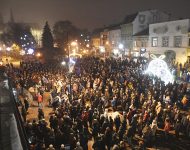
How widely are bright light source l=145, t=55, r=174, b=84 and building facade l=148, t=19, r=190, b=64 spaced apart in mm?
11258

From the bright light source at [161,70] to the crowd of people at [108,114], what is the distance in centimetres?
136

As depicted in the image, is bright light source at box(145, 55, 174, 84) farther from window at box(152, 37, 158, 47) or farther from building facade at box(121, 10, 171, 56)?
building facade at box(121, 10, 171, 56)

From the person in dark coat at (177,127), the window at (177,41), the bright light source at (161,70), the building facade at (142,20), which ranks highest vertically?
the building facade at (142,20)

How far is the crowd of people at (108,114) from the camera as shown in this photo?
42.8ft

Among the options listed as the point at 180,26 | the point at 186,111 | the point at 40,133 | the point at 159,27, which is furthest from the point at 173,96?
the point at 159,27

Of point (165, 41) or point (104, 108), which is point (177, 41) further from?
point (104, 108)

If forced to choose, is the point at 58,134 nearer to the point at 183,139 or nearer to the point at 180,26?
the point at 183,139

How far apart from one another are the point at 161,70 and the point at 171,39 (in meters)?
16.2

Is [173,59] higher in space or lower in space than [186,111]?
higher

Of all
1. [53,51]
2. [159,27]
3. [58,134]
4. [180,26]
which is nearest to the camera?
[58,134]

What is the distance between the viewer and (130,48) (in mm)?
57031

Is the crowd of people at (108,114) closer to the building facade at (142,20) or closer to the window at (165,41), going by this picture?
the window at (165,41)

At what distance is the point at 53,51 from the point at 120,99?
152 feet

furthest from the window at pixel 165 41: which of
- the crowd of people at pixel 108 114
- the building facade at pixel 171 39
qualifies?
the crowd of people at pixel 108 114
